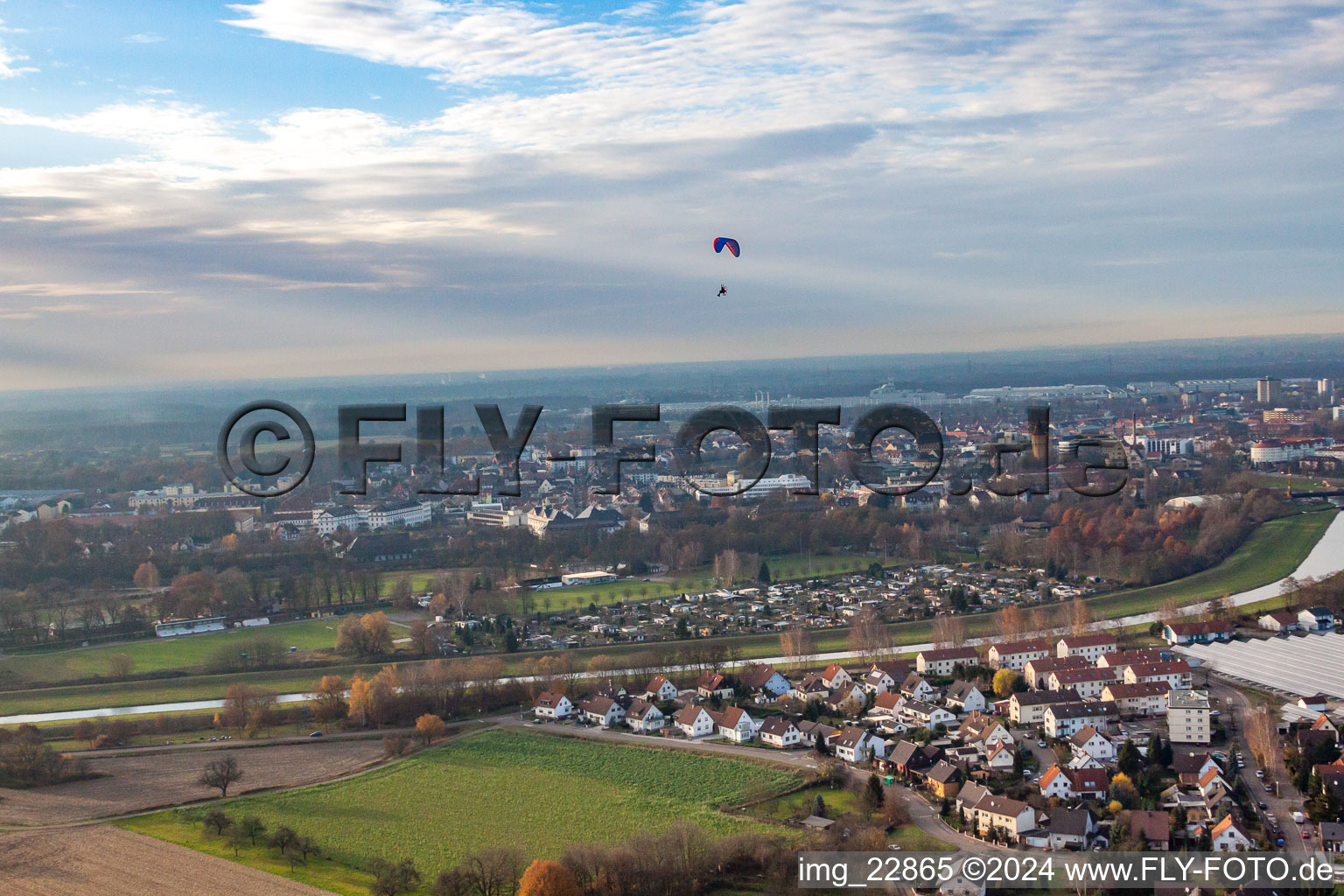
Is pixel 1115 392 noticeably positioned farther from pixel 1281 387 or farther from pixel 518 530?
pixel 518 530

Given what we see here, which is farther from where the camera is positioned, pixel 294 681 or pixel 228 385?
pixel 228 385

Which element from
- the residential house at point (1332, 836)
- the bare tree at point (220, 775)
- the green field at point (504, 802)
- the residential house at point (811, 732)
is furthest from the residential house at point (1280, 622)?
the bare tree at point (220, 775)

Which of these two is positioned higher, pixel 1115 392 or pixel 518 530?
pixel 1115 392

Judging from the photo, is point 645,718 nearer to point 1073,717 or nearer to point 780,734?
point 780,734

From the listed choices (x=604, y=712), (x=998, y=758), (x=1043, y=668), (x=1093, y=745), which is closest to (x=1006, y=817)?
(x=998, y=758)

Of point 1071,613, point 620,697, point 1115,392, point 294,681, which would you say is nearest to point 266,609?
point 294,681

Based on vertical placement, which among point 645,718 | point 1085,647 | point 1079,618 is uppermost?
point 1079,618

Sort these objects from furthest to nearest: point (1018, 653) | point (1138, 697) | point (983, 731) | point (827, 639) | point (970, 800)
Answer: point (827, 639)
point (1018, 653)
point (1138, 697)
point (983, 731)
point (970, 800)
